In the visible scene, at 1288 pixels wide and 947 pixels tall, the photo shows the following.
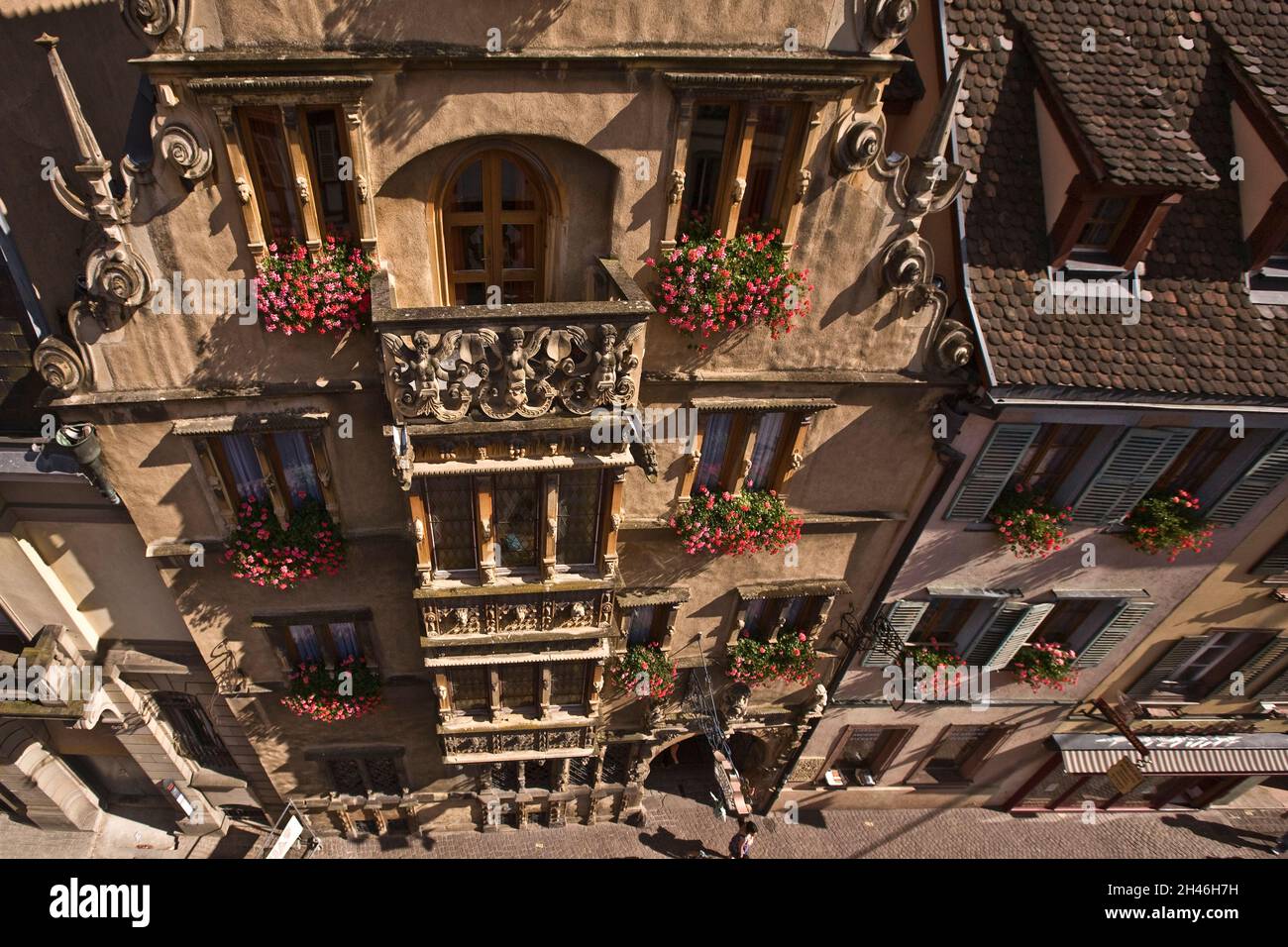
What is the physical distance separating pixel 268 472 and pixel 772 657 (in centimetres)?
1143

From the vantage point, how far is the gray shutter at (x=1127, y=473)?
1294 cm

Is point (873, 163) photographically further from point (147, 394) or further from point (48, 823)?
point (48, 823)

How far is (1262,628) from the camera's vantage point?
→ 17203mm

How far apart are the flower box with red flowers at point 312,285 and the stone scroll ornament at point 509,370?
1.35 meters

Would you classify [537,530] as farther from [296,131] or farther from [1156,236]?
[1156,236]

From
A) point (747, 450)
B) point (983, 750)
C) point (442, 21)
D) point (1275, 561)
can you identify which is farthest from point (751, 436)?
point (983, 750)

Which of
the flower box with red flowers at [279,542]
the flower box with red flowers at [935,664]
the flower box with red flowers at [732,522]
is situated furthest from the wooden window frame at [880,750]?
the flower box with red flowers at [279,542]

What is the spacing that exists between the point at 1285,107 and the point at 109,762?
3078cm

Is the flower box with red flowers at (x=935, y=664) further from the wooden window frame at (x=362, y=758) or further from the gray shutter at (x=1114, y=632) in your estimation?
the wooden window frame at (x=362, y=758)

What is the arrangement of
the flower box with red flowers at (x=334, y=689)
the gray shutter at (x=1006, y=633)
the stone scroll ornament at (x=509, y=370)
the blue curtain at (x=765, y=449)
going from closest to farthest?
1. the stone scroll ornament at (x=509, y=370)
2. the blue curtain at (x=765, y=449)
3. the flower box with red flowers at (x=334, y=689)
4. the gray shutter at (x=1006, y=633)

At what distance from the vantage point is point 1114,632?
16.5 metres

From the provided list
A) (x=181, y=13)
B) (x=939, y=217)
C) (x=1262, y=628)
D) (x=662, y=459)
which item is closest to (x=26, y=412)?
(x=181, y=13)

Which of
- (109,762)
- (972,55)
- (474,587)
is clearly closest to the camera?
(972,55)

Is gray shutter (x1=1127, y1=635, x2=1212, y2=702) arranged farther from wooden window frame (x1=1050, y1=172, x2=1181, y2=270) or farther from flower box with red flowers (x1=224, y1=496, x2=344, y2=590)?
flower box with red flowers (x1=224, y1=496, x2=344, y2=590)
